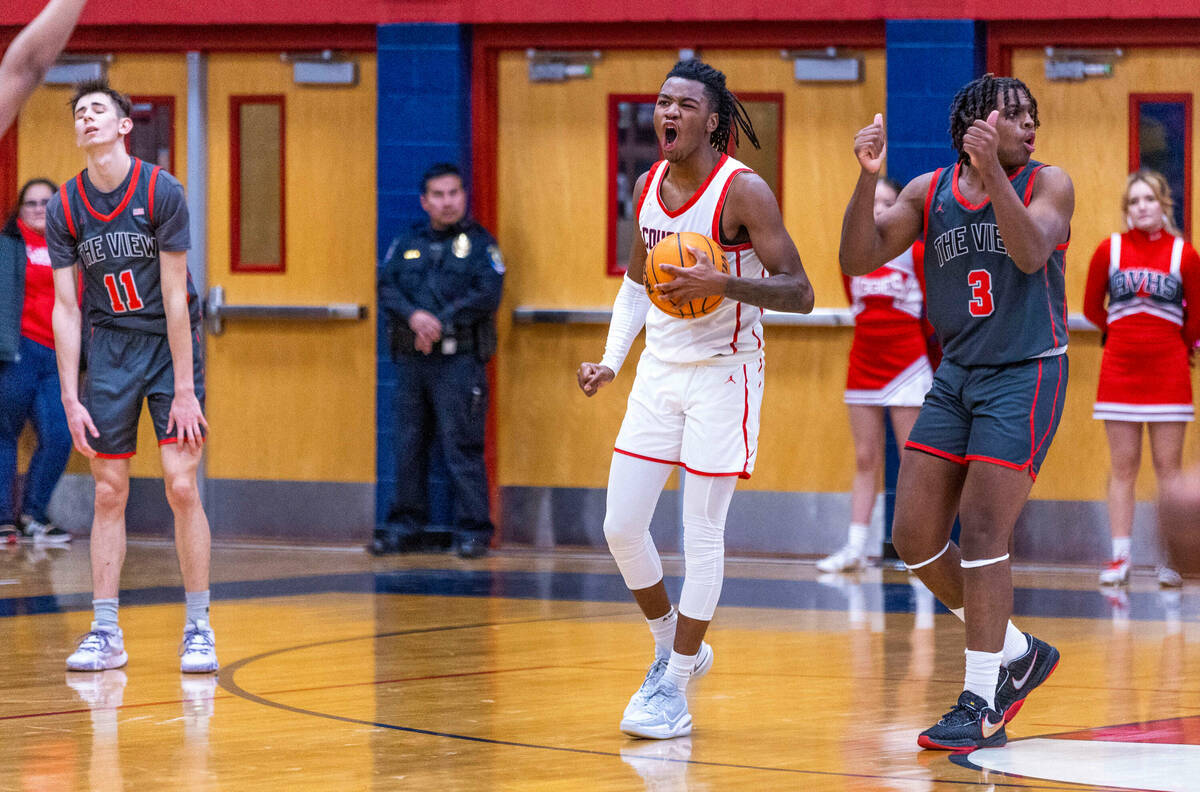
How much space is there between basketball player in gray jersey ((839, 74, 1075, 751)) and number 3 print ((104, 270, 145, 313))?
2561mm

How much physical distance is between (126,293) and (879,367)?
451 centimetres

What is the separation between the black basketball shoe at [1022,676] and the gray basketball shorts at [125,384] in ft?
9.56

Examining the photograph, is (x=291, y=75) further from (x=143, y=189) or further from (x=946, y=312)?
(x=946, y=312)

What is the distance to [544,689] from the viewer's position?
6.35 meters

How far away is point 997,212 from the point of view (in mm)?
5137

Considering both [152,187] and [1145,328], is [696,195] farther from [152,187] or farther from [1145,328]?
[1145,328]

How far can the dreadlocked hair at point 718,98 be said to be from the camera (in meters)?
5.59

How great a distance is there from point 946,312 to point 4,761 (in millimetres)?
2851

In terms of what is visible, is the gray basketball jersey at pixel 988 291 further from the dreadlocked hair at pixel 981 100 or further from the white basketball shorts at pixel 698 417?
the white basketball shorts at pixel 698 417

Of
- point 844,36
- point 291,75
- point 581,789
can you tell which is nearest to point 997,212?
point 581,789

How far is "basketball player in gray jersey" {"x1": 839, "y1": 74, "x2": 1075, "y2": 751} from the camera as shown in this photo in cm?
529

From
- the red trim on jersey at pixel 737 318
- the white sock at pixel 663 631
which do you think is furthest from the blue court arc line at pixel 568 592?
the red trim on jersey at pixel 737 318

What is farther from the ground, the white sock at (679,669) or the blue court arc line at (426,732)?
the white sock at (679,669)

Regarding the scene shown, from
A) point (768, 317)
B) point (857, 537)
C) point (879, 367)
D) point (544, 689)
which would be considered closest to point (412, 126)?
point (768, 317)
